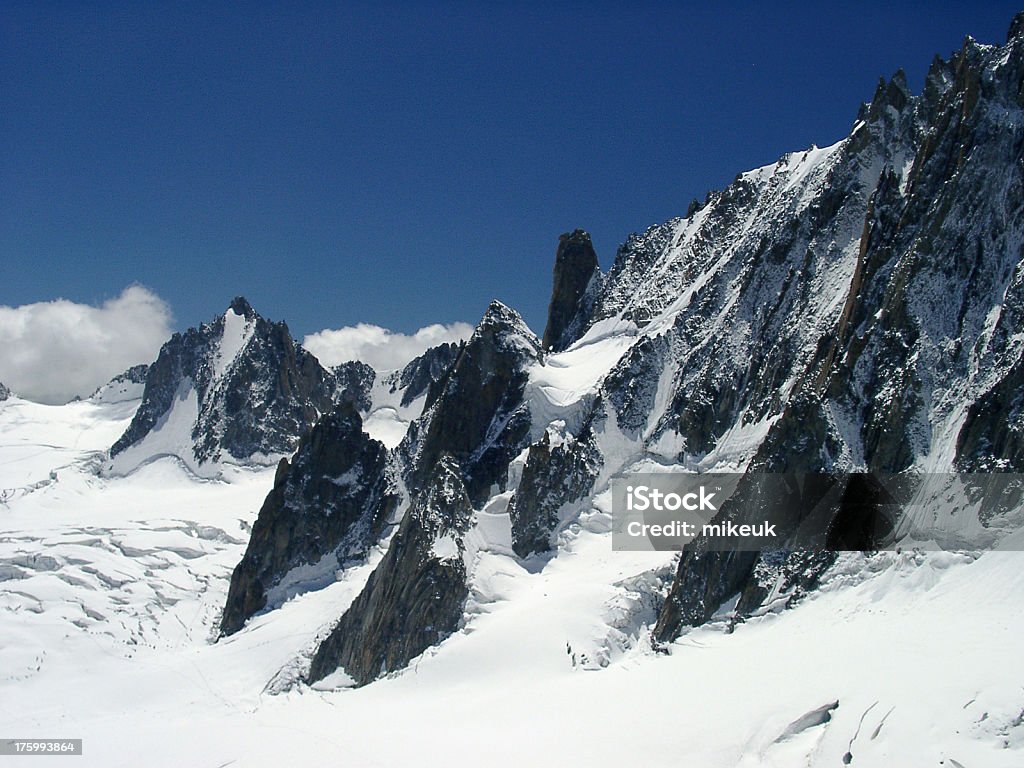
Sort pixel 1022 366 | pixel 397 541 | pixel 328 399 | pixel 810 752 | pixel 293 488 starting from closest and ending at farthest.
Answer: pixel 810 752 → pixel 1022 366 → pixel 397 541 → pixel 293 488 → pixel 328 399

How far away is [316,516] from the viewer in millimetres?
107750

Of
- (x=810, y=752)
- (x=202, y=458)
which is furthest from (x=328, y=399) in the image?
(x=810, y=752)

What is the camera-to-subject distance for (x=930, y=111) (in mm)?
71375

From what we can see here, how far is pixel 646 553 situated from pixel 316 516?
5209cm

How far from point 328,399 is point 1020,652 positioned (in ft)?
572

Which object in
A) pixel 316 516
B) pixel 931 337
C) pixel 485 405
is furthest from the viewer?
pixel 316 516

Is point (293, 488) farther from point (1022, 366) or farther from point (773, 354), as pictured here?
point (1022, 366)

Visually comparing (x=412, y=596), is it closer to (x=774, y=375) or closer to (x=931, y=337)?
(x=774, y=375)

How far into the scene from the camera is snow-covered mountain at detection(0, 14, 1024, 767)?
35938 mm

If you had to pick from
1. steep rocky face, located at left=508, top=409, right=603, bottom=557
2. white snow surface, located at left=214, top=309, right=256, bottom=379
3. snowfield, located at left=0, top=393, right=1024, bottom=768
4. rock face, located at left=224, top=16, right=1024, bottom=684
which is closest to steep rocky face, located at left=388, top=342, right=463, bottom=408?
white snow surface, located at left=214, top=309, right=256, bottom=379

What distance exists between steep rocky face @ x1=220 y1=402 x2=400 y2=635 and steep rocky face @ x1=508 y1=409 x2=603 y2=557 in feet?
107

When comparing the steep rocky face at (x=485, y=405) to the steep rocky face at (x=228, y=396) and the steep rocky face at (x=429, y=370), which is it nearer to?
the steep rocky face at (x=228, y=396)

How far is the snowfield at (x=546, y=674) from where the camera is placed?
30156 millimetres

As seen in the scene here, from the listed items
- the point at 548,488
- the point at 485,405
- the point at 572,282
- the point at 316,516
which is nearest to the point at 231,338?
the point at 572,282
